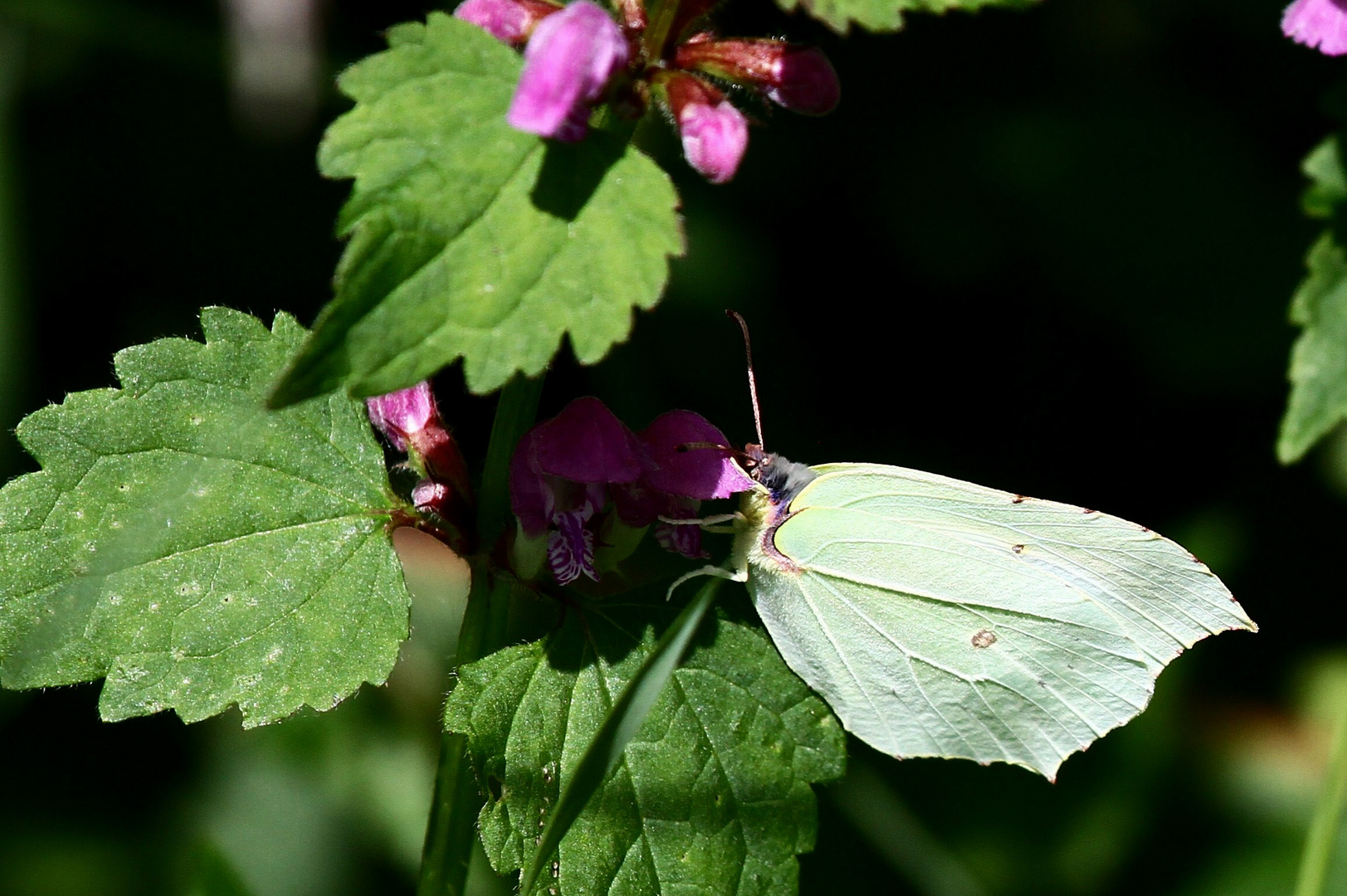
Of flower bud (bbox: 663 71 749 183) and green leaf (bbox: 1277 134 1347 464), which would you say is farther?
green leaf (bbox: 1277 134 1347 464)

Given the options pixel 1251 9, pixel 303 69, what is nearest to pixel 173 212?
pixel 303 69

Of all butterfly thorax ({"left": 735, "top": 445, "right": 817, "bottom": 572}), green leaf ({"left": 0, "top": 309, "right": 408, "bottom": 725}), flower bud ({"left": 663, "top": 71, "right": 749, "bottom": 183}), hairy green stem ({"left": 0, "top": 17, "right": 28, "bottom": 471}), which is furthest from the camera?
hairy green stem ({"left": 0, "top": 17, "right": 28, "bottom": 471})

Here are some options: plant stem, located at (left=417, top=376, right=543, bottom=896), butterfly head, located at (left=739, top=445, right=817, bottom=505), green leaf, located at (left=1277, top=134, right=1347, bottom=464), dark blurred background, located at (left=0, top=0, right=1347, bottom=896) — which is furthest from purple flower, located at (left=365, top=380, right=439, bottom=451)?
green leaf, located at (left=1277, top=134, right=1347, bottom=464)

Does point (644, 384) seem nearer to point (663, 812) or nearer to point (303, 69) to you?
point (303, 69)

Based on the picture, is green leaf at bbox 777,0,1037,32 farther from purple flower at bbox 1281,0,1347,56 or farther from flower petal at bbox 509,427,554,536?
purple flower at bbox 1281,0,1347,56

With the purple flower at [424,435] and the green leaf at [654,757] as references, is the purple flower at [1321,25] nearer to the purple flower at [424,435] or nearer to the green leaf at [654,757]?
the green leaf at [654,757]

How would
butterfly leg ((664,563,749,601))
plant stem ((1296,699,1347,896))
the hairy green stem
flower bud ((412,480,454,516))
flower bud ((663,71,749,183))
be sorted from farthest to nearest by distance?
the hairy green stem
plant stem ((1296,699,1347,896))
butterfly leg ((664,563,749,601))
flower bud ((412,480,454,516))
flower bud ((663,71,749,183))
